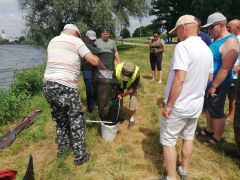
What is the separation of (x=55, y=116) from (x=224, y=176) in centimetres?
252

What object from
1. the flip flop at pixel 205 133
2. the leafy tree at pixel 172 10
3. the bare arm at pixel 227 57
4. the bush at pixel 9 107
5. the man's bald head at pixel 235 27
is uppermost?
the leafy tree at pixel 172 10

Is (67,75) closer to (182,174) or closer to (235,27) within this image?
(182,174)

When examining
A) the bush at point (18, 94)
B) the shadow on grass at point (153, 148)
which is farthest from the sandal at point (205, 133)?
the bush at point (18, 94)

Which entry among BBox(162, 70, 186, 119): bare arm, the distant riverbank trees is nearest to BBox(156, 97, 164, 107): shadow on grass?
BBox(162, 70, 186, 119): bare arm

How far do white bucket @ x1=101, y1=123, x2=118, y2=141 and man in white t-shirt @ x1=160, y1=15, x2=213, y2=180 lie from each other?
5.10 ft

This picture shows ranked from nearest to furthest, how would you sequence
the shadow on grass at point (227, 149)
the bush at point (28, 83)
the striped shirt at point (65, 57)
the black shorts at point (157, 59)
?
1. the striped shirt at point (65, 57)
2. the shadow on grass at point (227, 149)
3. the black shorts at point (157, 59)
4. the bush at point (28, 83)

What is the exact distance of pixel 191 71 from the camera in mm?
3240

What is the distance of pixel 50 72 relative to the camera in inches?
161

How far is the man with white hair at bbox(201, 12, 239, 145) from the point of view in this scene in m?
4.24

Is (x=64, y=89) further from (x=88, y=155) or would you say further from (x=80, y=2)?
(x=80, y=2)

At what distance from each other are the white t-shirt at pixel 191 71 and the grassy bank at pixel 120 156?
3.96 feet

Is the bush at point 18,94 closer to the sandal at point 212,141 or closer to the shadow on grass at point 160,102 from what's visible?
the shadow on grass at point 160,102

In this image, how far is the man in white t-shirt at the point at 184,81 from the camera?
3180mm

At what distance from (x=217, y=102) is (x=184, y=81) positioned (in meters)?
1.60
